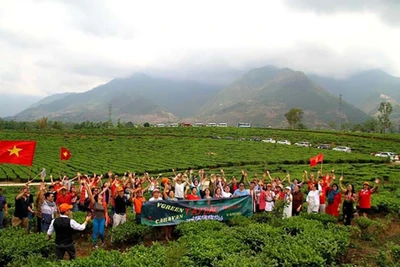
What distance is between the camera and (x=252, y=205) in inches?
469

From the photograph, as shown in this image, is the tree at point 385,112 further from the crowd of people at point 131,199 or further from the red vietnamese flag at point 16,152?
the red vietnamese flag at point 16,152

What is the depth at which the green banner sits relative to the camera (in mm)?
10016

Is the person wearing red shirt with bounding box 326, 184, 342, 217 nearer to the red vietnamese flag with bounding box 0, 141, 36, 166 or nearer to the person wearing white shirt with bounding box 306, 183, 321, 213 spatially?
the person wearing white shirt with bounding box 306, 183, 321, 213

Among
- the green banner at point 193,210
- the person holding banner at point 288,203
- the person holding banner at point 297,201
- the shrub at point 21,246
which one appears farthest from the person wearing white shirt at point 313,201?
the shrub at point 21,246

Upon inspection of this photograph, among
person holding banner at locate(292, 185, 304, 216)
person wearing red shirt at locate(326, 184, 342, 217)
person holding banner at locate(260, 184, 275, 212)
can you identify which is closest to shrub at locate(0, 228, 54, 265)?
person holding banner at locate(260, 184, 275, 212)

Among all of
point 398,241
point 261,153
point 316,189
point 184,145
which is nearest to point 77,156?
point 184,145

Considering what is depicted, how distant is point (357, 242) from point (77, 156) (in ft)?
133

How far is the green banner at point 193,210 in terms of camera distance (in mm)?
10016

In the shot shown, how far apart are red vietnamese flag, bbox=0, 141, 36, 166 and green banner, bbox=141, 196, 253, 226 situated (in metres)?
4.94

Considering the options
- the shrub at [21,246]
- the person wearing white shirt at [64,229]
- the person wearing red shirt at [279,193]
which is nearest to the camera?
the person wearing white shirt at [64,229]

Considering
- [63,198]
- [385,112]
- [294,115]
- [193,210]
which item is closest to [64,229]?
[63,198]

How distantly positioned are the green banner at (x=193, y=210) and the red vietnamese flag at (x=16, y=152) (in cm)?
494

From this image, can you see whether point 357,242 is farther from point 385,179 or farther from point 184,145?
point 184,145

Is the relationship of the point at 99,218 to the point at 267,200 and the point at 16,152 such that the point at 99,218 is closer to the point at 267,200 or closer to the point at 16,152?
the point at 16,152
